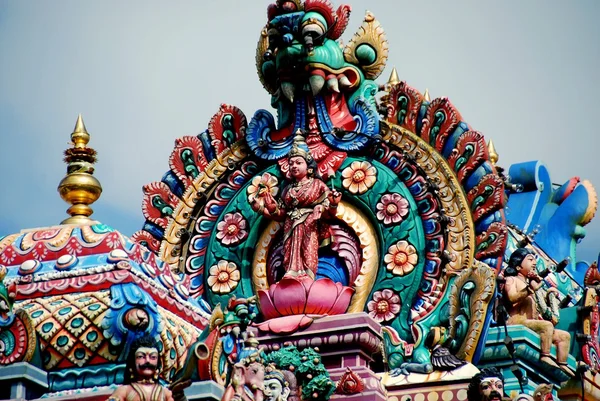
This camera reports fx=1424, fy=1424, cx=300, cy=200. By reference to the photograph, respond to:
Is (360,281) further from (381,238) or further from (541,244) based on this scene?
(541,244)

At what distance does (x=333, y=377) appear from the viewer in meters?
13.5

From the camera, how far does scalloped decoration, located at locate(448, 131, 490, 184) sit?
48.0 feet

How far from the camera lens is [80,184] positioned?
1201cm

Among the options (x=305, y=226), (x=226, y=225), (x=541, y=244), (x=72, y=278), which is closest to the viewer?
(x=72, y=278)

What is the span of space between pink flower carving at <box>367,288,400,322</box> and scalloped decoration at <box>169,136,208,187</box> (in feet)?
8.33

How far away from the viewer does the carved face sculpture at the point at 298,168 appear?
1452 centimetres

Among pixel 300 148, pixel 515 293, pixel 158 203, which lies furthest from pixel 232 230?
pixel 515 293

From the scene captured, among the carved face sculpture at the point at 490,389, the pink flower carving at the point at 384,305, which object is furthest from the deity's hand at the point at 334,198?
the carved face sculpture at the point at 490,389

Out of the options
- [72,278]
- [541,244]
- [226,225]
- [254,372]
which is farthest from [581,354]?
[72,278]

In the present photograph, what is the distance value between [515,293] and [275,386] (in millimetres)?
3851

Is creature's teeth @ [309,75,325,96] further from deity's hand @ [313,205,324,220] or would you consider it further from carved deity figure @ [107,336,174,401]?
carved deity figure @ [107,336,174,401]

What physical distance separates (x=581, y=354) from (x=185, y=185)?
4842 mm

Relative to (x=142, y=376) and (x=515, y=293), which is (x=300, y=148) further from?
(x=142, y=376)

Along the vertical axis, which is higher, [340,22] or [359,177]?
[340,22]
